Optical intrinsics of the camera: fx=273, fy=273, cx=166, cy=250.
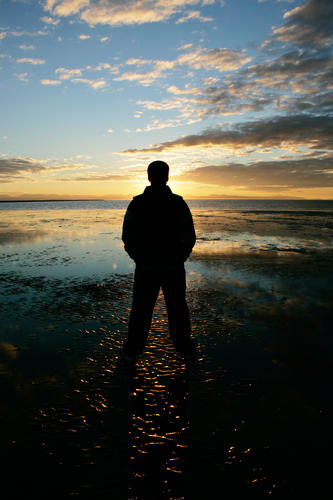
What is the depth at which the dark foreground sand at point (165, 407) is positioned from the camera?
2170 mm

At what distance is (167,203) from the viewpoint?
3.40 metres

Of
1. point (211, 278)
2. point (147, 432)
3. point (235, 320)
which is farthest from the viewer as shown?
point (211, 278)

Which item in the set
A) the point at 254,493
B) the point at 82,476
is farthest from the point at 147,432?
the point at 254,493

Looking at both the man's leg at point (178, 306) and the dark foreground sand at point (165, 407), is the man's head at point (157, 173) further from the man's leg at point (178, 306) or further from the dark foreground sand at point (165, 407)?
the dark foreground sand at point (165, 407)

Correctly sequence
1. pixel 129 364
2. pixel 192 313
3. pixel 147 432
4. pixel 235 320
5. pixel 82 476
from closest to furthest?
pixel 82 476 → pixel 147 432 → pixel 129 364 → pixel 235 320 → pixel 192 313

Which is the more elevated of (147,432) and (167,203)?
(167,203)

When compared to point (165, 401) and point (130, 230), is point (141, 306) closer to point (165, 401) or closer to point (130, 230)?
point (130, 230)

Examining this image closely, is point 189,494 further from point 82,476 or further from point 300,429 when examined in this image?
point 300,429

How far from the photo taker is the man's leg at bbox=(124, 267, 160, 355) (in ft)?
11.6

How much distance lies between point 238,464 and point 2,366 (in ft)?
10.4

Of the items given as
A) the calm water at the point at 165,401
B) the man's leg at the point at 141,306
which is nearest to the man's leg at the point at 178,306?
the man's leg at the point at 141,306

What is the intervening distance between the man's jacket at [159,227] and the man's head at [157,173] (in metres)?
0.08

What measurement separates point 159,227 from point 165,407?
6.70 feet

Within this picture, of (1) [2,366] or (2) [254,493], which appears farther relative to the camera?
(1) [2,366]
